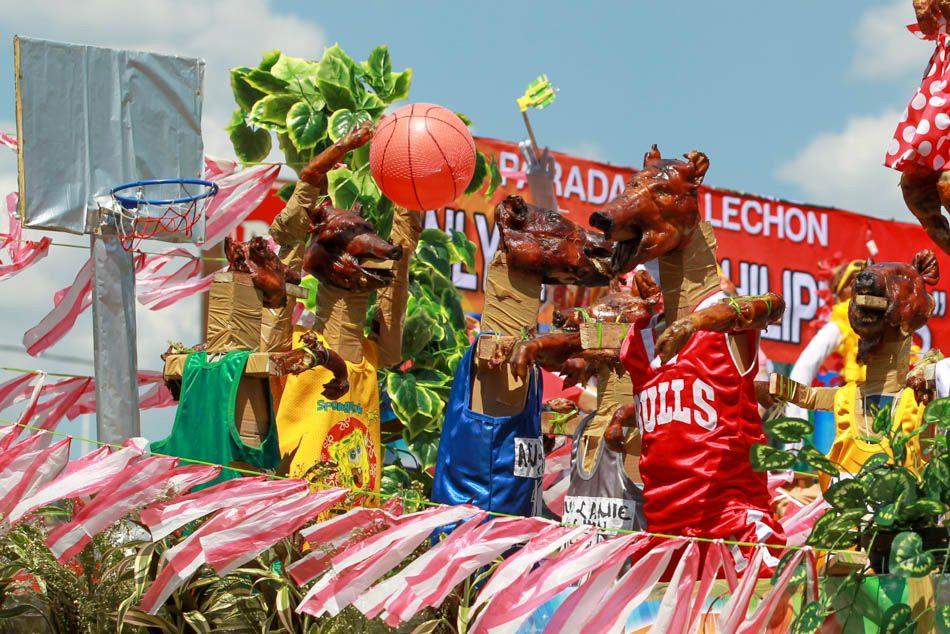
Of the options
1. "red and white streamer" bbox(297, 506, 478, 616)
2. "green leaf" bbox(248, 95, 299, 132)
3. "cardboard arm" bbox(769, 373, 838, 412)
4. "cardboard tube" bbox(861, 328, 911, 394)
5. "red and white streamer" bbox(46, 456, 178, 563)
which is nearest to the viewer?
"red and white streamer" bbox(297, 506, 478, 616)

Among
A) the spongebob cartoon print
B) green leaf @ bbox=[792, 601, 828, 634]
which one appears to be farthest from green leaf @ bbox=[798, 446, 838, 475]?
the spongebob cartoon print

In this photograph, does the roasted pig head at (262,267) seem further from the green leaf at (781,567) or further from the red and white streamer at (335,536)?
the green leaf at (781,567)

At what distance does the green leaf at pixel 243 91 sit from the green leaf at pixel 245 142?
138 mm

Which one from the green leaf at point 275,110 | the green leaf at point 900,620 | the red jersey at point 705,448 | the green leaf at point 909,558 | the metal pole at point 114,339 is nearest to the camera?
the green leaf at point 909,558

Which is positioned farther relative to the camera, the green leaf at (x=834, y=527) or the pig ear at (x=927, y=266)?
the pig ear at (x=927, y=266)

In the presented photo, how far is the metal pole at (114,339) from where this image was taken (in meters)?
6.92

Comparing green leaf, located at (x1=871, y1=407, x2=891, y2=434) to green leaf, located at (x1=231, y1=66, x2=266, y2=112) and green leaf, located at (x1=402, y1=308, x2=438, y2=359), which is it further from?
green leaf, located at (x1=231, y1=66, x2=266, y2=112)

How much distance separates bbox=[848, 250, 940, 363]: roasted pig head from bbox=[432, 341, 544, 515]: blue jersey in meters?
1.47

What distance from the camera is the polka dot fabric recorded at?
155 inches

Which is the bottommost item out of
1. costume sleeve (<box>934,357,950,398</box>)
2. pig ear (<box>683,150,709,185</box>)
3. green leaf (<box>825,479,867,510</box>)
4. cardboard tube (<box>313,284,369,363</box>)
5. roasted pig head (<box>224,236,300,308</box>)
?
green leaf (<box>825,479,867,510</box>)

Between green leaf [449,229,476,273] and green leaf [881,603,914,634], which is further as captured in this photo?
green leaf [449,229,476,273]

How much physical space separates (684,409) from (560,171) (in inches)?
351

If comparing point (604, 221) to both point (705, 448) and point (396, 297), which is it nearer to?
point (705, 448)

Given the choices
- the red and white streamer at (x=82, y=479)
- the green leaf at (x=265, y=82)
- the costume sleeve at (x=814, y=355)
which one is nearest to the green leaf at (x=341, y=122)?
the green leaf at (x=265, y=82)
